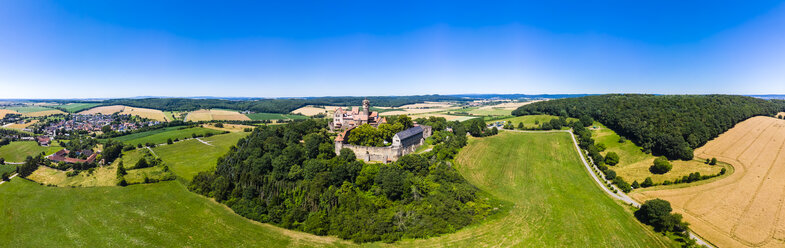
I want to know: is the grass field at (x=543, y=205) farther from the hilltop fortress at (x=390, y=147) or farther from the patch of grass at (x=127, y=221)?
the patch of grass at (x=127, y=221)

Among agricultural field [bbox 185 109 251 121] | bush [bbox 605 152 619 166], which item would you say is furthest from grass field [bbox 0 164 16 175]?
bush [bbox 605 152 619 166]

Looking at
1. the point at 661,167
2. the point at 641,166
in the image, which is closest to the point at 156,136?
the point at 641,166

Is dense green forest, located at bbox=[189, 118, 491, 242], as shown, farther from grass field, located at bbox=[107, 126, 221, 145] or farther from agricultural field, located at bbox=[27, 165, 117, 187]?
grass field, located at bbox=[107, 126, 221, 145]

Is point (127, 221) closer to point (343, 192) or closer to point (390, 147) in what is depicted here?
point (343, 192)

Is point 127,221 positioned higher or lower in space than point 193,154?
lower

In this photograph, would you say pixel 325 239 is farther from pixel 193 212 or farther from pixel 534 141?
pixel 534 141

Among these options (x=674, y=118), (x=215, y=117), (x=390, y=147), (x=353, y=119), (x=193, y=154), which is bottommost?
(x=193, y=154)
